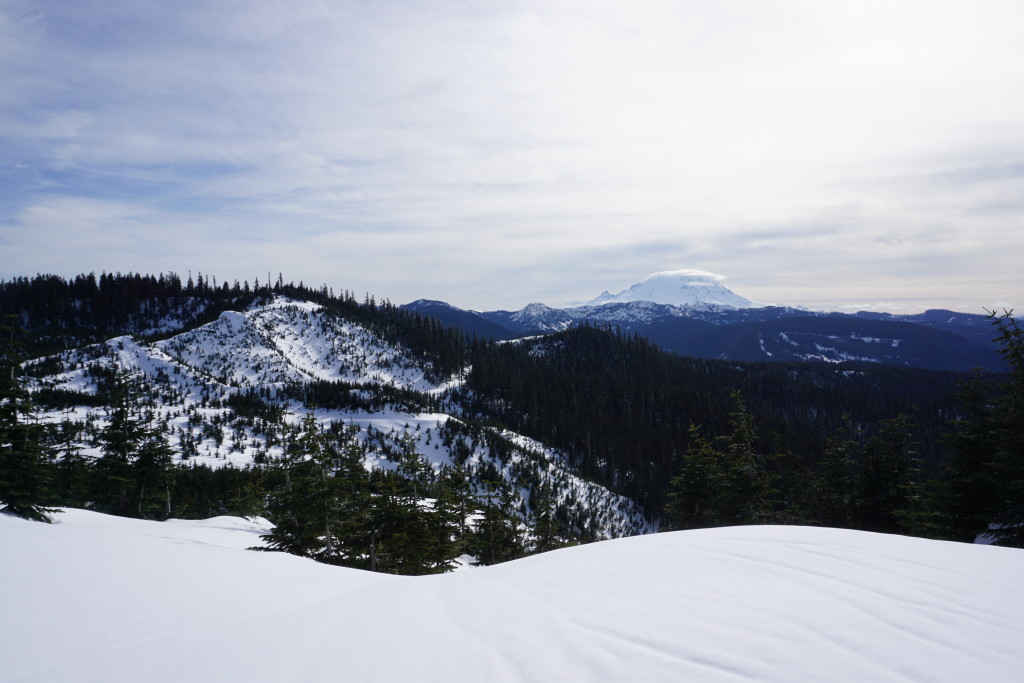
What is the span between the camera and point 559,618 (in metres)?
4.07

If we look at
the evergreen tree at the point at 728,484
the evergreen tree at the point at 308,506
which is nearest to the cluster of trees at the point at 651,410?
the evergreen tree at the point at 728,484

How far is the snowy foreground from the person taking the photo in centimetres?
322

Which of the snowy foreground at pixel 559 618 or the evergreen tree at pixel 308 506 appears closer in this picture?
the snowy foreground at pixel 559 618

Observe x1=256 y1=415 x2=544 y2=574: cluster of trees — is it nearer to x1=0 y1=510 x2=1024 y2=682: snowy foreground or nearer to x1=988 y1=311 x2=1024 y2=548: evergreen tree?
x1=0 y1=510 x2=1024 y2=682: snowy foreground

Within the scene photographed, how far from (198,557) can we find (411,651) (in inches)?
231

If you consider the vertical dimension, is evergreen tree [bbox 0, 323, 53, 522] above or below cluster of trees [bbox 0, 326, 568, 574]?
above

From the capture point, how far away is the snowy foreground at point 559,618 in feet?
10.6

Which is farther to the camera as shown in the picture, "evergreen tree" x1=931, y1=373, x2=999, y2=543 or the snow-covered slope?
the snow-covered slope

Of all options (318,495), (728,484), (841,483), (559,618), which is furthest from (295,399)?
(559,618)

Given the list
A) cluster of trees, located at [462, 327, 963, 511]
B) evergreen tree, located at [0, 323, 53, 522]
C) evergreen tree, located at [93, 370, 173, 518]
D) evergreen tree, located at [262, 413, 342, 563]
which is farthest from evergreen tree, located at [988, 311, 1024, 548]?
cluster of trees, located at [462, 327, 963, 511]

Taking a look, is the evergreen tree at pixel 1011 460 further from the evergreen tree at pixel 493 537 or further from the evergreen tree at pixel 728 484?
the evergreen tree at pixel 493 537

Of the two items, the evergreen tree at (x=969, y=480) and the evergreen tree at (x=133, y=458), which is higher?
the evergreen tree at (x=969, y=480)

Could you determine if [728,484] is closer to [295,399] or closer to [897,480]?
[897,480]

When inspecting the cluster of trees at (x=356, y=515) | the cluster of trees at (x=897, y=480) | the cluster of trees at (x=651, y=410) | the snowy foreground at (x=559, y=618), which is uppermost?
the snowy foreground at (x=559, y=618)
